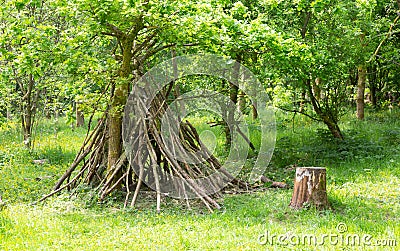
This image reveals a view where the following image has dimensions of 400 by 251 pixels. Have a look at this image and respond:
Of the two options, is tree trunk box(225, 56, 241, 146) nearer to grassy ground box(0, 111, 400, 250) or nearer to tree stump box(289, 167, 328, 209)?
grassy ground box(0, 111, 400, 250)

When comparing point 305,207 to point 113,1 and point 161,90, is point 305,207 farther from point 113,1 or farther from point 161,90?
point 113,1

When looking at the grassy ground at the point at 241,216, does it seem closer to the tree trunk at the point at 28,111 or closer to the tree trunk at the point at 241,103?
the tree trunk at the point at 28,111

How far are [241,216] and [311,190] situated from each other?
1070 millimetres

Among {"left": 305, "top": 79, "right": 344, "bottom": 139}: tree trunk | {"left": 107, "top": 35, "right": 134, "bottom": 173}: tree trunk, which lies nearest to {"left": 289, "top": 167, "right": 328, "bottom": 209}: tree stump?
{"left": 107, "top": 35, "right": 134, "bottom": 173}: tree trunk

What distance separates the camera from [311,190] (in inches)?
251

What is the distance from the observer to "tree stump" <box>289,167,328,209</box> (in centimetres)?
634

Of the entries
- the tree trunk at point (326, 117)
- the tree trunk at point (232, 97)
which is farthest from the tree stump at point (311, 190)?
the tree trunk at point (326, 117)

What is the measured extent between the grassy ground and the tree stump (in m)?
0.18

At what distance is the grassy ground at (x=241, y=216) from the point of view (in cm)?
487

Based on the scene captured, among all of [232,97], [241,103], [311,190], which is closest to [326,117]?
[241,103]

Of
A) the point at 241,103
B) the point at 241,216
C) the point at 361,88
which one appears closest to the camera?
the point at 241,216

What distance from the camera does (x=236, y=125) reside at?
1031 centimetres

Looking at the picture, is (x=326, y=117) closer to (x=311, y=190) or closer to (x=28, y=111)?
(x=311, y=190)

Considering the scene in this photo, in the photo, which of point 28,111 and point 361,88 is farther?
point 361,88
